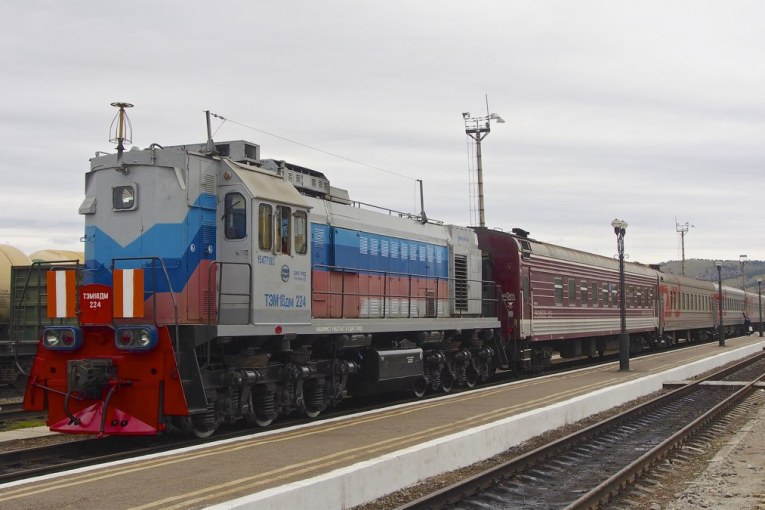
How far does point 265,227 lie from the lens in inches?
489

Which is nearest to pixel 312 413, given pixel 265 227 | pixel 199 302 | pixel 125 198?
pixel 199 302

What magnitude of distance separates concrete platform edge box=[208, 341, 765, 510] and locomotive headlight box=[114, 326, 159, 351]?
3.92 m

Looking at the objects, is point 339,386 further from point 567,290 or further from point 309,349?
point 567,290

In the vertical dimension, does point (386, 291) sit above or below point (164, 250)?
below

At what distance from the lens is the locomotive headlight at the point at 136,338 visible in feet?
35.7

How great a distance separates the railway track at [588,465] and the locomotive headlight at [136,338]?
463 centimetres

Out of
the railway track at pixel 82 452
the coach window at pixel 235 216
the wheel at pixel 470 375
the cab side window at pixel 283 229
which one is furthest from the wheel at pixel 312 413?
the wheel at pixel 470 375

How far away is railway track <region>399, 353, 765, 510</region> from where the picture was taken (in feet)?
28.3

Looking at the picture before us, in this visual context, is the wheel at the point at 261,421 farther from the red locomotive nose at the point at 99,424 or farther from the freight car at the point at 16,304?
the freight car at the point at 16,304

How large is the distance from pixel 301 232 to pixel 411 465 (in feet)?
17.6

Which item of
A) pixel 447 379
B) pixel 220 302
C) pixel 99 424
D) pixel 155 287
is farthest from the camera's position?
pixel 447 379

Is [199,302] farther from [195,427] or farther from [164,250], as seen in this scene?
[195,427]

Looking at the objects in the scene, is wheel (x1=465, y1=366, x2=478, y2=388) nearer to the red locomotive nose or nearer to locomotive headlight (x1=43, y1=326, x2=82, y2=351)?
the red locomotive nose

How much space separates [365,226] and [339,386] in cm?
332
